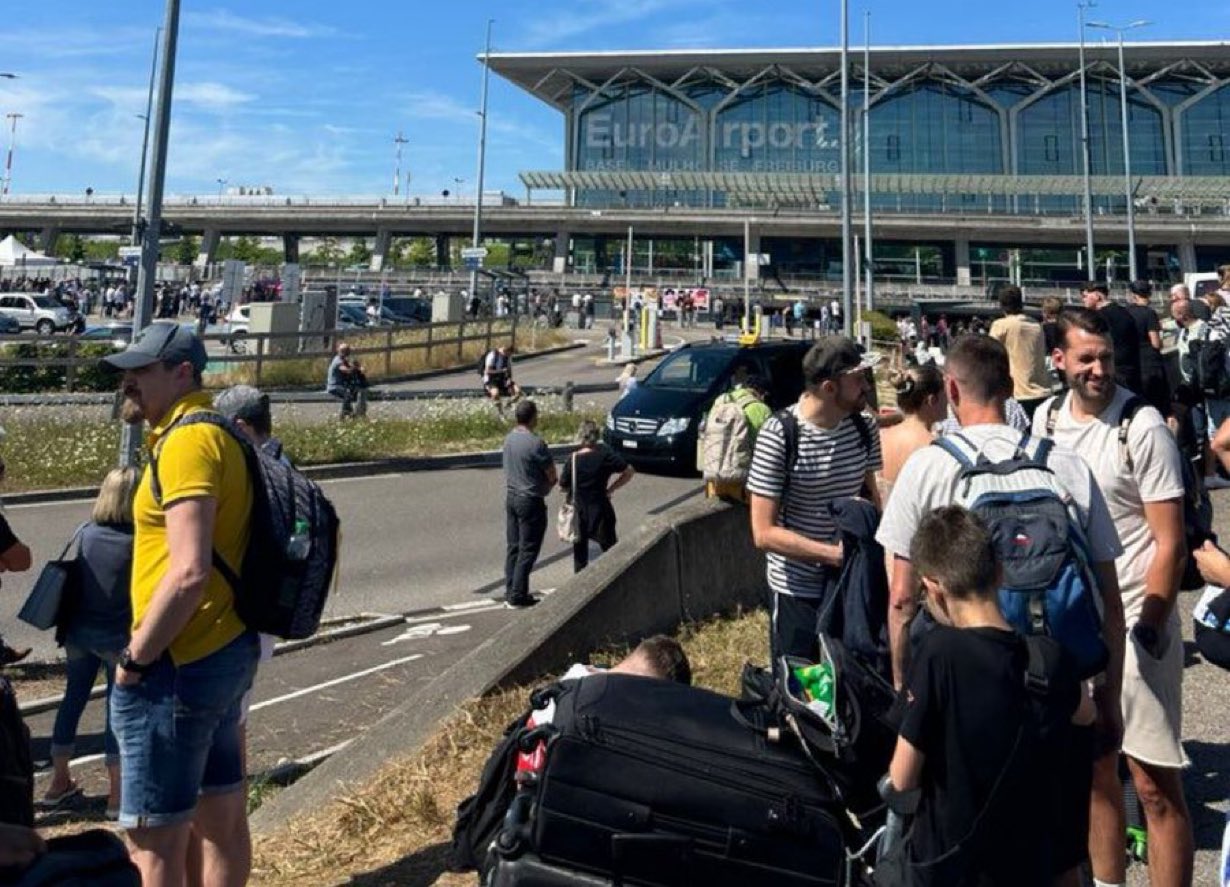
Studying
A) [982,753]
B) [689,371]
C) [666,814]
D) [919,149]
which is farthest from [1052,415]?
[919,149]

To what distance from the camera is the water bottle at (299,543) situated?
333 cm

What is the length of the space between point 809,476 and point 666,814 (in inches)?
79.9

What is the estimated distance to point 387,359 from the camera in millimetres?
28094

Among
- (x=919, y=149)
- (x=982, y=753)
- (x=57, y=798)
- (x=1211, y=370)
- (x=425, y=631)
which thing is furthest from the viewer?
(x=919, y=149)

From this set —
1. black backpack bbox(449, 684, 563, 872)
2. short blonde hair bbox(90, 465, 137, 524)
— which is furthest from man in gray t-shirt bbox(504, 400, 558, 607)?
black backpack bbox(449, 684, 563, 872)

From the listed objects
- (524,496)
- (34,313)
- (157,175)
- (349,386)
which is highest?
(34,313)

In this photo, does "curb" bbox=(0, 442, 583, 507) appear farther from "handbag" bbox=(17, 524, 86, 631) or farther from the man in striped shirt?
the man in striped shirt

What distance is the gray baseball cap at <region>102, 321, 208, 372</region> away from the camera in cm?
339

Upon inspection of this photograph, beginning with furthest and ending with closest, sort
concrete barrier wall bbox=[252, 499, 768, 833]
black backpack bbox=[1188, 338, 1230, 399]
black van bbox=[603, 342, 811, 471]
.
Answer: black van bbox=[603, 342, 811, 471]
black backpack bbox=[1188, 338, 1230, 399]
concrete barrier wall bbox=[252, 499, 768, 833]

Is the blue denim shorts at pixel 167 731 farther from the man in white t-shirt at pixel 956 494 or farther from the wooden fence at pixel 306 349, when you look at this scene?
the wooden fence at pixel 306 349

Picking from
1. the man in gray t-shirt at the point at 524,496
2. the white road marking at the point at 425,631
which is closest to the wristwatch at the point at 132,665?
the white road marking at the point at 425,631

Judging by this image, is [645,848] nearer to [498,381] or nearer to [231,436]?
[231,436]

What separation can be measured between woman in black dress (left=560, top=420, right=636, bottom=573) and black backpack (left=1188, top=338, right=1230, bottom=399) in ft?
15.6

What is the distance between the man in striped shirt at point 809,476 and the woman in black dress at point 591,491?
17.2ft
